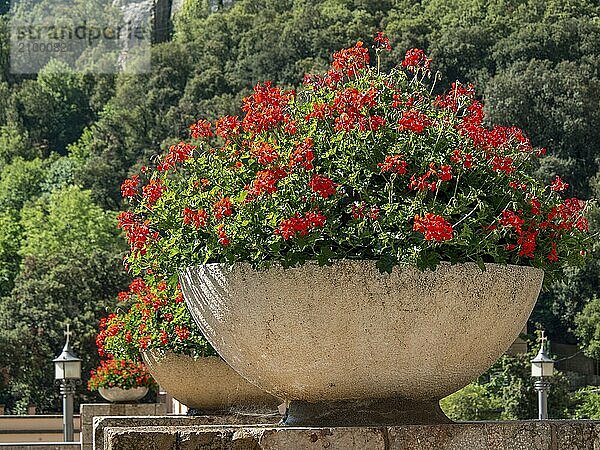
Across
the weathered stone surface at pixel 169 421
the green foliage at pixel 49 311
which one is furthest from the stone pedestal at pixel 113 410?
the green foliage at pixel 49 311

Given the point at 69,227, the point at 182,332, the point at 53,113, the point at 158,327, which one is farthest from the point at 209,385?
the point at 53,113

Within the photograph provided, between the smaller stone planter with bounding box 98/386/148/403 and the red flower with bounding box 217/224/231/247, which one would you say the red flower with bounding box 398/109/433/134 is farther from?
the smaller stone planter with bounding box 98/386/148/403

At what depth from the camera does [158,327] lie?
5633 mm

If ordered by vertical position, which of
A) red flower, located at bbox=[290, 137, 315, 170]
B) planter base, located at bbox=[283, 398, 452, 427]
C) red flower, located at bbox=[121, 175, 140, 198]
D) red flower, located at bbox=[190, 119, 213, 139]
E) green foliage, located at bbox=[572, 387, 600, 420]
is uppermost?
red flower, located at bbox=[190, 119, 213, 139]

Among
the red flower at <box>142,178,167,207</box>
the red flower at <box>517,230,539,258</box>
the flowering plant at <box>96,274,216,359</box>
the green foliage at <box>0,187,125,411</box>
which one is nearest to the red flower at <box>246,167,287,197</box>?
the red flower at <box>142,178,167,207</box>

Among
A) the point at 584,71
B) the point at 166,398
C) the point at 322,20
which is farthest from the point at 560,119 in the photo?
the point at 166,398

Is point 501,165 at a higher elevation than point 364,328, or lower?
higher

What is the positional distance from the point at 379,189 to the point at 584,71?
49.1m

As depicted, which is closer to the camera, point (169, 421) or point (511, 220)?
point (511, 220)

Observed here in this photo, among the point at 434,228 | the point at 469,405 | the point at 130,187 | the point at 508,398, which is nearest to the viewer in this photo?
the point at 434,228

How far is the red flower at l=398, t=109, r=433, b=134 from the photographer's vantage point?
3572mm

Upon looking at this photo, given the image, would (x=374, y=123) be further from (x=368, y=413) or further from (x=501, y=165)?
(x=368, y=413)

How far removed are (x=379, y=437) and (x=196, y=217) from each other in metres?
0.87

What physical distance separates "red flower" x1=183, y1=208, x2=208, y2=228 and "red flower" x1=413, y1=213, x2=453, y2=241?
68 cm
